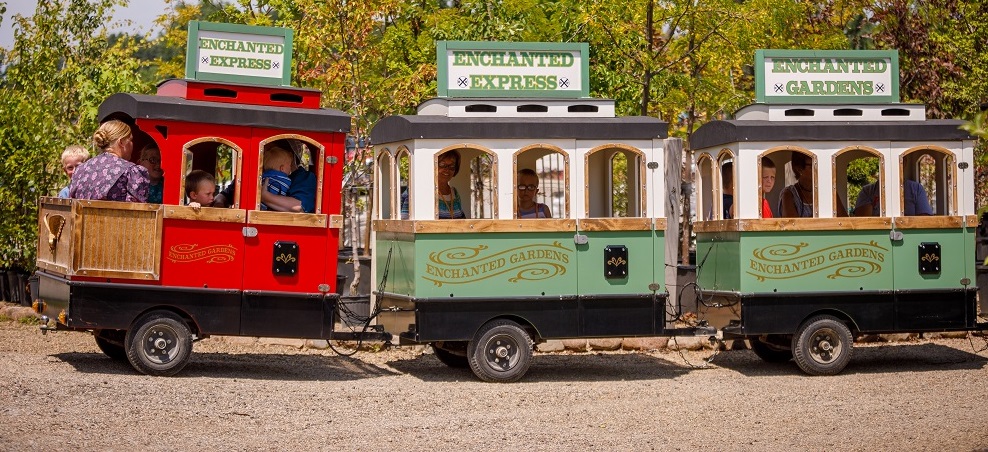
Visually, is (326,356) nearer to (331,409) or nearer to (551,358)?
(551,358)

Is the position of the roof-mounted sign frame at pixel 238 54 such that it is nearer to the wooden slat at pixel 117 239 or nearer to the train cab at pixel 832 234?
the wooden slat at pixel 117 239

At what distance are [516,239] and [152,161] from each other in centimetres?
332

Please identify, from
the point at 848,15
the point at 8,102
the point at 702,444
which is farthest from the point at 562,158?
the point at 848,15

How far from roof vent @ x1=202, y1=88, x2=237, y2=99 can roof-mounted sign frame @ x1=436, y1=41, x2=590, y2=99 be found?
1.90 m

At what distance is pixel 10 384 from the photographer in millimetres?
9516

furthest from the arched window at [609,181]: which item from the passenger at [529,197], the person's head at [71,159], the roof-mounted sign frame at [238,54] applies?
the person's head at [71,159]

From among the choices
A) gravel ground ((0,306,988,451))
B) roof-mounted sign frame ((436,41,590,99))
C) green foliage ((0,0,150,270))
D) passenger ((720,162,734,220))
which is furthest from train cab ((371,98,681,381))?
green foliage ((0,0,150,270))

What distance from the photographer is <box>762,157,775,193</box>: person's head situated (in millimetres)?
12422

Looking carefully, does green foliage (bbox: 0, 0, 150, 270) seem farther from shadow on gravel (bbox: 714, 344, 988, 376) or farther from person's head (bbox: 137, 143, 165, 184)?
shadow on gravel (bbox: 714, 344, 988, 376)

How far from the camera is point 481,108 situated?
467 inches

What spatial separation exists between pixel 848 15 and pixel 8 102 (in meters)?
15.0

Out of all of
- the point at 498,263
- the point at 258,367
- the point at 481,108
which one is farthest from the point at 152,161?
the point at 498,263

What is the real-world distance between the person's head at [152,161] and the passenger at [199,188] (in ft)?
1.46

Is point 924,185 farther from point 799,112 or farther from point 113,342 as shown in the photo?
point 113,342
